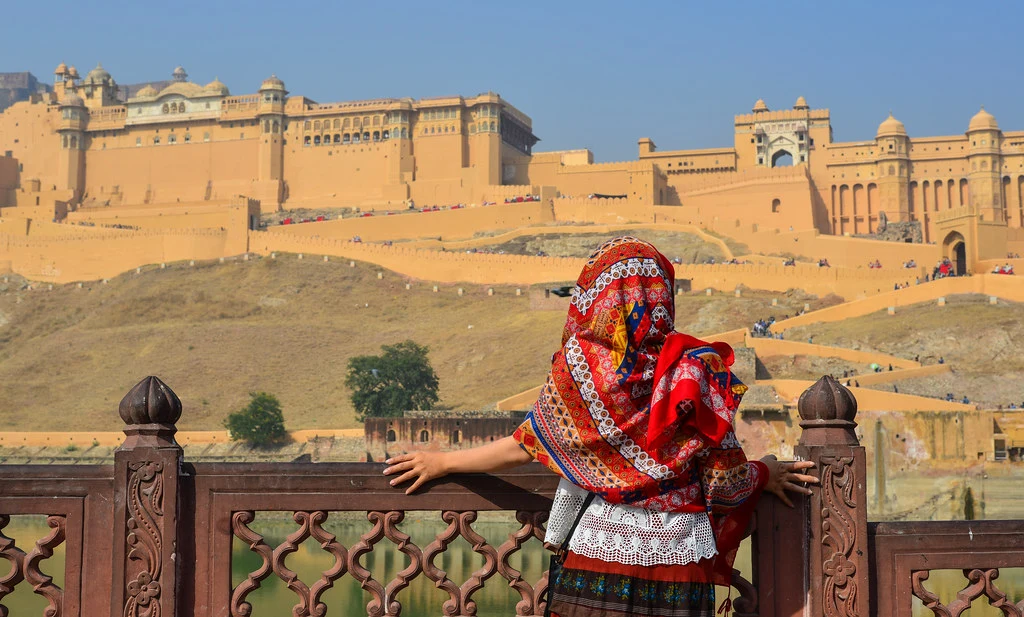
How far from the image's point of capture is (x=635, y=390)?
3.33 m

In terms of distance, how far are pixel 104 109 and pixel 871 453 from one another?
4643cm

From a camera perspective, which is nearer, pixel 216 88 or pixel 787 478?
pixel 787 478

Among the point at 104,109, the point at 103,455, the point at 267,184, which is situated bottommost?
the point at 103,455

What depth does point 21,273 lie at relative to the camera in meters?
49.1

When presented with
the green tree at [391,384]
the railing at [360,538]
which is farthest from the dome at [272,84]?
the railing at [360,538]

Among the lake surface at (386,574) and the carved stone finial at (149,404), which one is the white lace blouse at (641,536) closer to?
the carved stone finial at (149,404)

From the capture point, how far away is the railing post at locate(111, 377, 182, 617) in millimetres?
3830

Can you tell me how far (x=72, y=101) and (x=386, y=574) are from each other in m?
46.6

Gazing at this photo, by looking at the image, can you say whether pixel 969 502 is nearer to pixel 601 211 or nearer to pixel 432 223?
pixel 601 211

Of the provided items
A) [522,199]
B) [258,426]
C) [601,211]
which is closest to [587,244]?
[601,211]

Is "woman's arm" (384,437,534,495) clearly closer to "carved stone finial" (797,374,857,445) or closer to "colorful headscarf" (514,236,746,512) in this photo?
"colorful headscarf" (514,236,746,512)

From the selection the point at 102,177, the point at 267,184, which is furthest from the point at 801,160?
the point at 102,177

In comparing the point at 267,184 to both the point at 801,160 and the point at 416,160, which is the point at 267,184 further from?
the point at 801,160

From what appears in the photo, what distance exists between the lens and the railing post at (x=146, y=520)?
3.83 meters
